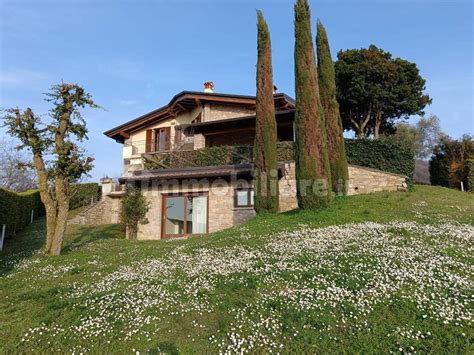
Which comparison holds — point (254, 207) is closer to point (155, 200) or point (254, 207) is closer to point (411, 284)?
point (155, 200)

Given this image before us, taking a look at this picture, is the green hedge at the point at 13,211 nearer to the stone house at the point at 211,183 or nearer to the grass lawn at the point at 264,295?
the stone house at the point at 211,183

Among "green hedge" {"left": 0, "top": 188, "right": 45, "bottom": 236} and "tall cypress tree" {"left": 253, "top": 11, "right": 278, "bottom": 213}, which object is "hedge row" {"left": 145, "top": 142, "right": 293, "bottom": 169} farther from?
"green hedge" {"left": 0, "top": 188, "right": 45, "bottom": 236}

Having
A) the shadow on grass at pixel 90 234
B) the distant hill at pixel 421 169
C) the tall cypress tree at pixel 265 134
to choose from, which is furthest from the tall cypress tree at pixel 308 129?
the distant hill at pixel 421 169

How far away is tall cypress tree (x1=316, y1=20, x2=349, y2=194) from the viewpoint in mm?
16906

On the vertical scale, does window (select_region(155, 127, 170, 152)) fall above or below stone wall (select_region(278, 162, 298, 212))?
above

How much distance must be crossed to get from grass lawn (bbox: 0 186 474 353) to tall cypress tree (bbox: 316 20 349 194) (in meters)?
5.97

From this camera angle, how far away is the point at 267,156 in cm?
1581

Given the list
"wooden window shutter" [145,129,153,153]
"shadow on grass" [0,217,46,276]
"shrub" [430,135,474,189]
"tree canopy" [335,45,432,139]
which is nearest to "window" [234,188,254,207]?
"shadow on grass" [0,217,46,276]

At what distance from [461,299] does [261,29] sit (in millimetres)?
14889

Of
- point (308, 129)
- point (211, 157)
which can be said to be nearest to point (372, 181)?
point (308, 129)

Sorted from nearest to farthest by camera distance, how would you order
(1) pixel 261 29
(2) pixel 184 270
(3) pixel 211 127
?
(2) pixel 184 270 < (1) pixel 261 29 < (3) pixel 211 127

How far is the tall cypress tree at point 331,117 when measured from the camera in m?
16.9

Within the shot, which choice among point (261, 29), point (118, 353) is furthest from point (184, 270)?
point (261, 29)

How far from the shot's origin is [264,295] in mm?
6605
